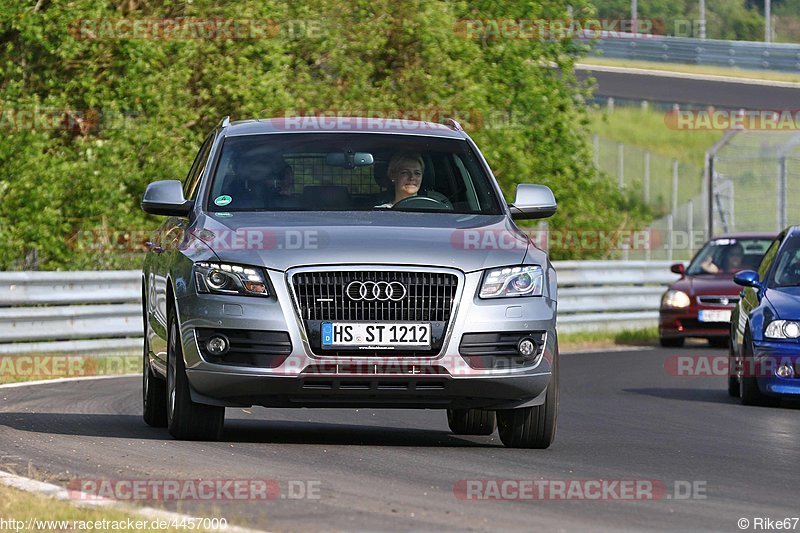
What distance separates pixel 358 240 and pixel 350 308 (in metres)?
0.37

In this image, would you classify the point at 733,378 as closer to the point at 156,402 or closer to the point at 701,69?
the point at 156,402

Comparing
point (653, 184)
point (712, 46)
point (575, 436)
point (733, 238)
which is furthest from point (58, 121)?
point (712, 46)

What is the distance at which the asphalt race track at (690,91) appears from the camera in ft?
199

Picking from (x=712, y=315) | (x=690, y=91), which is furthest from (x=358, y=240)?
(x=690, y=91)

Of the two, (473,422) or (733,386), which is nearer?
(473,422)

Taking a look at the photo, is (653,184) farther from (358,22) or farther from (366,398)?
(366,398)

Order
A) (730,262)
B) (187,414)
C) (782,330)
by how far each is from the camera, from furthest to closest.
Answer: (730,262), (782,330), (187,414)

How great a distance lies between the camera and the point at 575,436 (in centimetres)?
1130

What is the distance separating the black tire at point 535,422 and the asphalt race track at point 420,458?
0.16 metres

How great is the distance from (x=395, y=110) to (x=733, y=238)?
6.28m

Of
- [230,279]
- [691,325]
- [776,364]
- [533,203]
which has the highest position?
[533,203]

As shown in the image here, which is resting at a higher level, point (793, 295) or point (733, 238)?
point (793, 295)

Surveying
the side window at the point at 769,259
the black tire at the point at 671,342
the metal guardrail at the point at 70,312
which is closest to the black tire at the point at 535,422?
the side window at the point at 769,259

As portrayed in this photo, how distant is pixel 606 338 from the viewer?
25906mm
